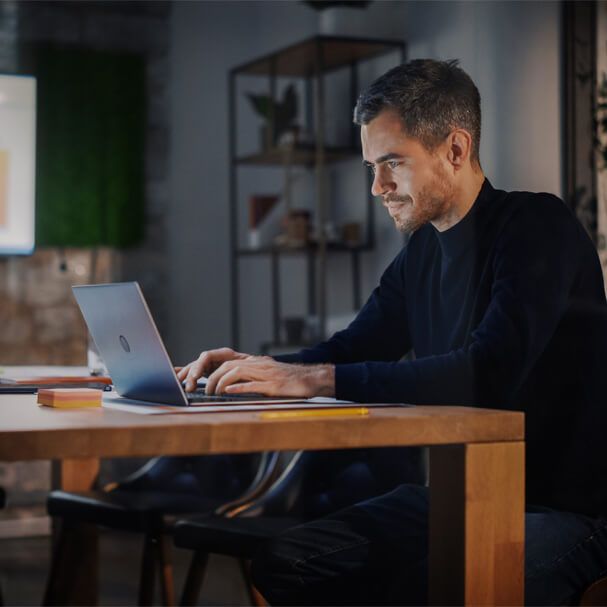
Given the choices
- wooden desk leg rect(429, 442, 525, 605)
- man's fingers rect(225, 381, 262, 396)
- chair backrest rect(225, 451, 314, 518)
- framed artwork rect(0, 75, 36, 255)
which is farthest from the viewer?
framed artwork rect(0, 75, 36, 255)

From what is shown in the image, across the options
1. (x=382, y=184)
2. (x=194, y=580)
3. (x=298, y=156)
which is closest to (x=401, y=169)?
(x=382, y=184)

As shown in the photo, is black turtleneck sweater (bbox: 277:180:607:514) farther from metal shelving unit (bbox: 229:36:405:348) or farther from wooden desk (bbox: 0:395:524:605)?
metal shelving unit (bbox: 229:36:405:348)

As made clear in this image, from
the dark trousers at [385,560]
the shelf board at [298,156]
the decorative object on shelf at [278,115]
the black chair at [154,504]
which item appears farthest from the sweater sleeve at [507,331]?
the decorative object on shelf at [278,115]

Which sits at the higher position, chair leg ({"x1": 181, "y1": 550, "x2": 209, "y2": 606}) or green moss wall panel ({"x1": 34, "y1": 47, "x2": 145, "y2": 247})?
green moss wall panel ({"x1": 34, "y1": 47, "x2": 145, "y2": 247})

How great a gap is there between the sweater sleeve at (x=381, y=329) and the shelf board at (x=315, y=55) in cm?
205

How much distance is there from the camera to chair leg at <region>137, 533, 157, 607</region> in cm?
281

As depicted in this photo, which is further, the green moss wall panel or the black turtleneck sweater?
the green moss wall panel

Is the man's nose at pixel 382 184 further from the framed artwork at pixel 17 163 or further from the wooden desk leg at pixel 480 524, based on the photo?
the framed artwork at pixel 17 163

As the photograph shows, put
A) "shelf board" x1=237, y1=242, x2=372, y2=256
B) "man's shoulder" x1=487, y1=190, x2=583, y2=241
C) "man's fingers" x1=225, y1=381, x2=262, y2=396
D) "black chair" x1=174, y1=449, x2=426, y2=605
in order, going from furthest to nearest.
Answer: "shelf board" x1=237, y1=242, x2=372, y2=256
"black chair" x1=174, y1=449, x2=426, y2=605
"man's shoulder" x1=487, y1=190, x2=583, y2=241
"man's fingers" x1=225, y1=381, x2=262, y2=396

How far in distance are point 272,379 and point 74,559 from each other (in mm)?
1491

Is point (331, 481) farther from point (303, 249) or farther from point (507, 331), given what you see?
point (303, 249)

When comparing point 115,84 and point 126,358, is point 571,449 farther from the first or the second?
point 115,84

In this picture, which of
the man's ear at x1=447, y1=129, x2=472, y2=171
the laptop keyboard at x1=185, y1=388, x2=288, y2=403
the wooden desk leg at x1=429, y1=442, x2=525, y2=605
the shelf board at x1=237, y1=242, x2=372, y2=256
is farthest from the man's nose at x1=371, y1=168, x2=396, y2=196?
the shelf board at x1=237, y1=242, x2=372, y2=256

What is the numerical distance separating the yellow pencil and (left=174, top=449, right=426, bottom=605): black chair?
3.49 feet
